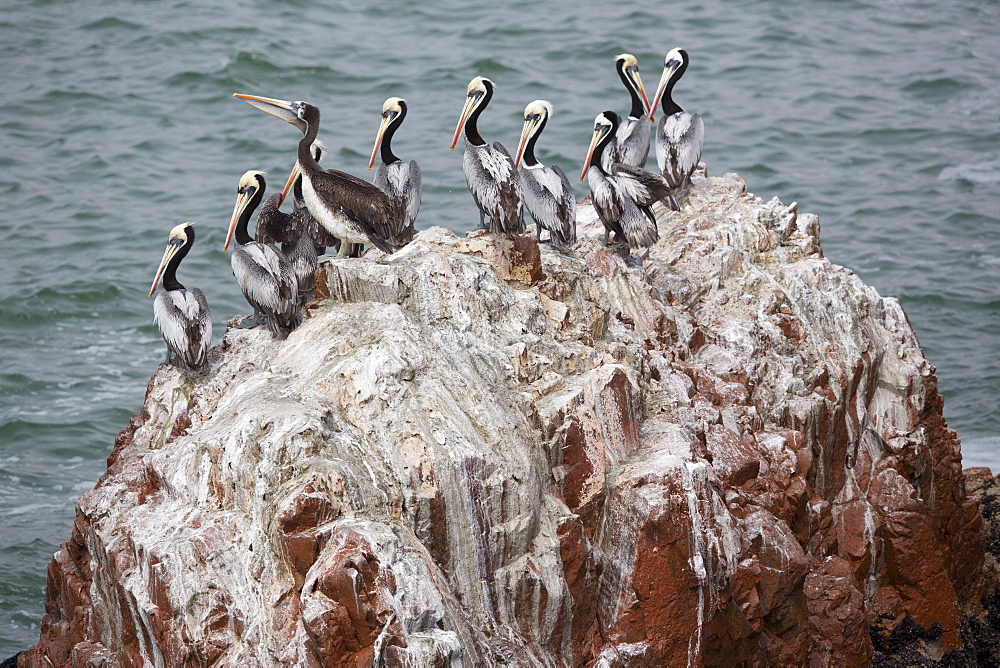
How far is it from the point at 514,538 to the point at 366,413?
1278 mm

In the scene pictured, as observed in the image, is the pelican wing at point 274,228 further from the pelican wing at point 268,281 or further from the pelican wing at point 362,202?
the pelican wing at point 268,281

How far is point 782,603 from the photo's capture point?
8.34 meters

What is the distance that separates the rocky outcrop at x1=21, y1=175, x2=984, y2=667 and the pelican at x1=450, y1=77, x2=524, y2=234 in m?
0.37

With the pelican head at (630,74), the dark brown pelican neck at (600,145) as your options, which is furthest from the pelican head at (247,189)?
the pelican head at (630,74)

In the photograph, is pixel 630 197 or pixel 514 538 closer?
pixel 514 538

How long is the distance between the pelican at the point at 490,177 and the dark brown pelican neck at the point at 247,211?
1.73m

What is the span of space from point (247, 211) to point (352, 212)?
91cm

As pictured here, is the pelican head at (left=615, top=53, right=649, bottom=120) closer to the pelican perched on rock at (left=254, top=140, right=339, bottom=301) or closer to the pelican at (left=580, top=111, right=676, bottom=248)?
the pelican at (left=580, top=111, right=676, bottom=248)

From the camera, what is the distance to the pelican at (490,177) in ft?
30.8

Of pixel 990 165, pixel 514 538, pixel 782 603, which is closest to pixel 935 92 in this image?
pixel 990 165

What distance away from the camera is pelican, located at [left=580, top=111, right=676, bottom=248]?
33.0 ft

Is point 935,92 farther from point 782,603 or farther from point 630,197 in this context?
point 782,603

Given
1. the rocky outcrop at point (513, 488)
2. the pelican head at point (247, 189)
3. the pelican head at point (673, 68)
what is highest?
the pelican head at point (673, 68)

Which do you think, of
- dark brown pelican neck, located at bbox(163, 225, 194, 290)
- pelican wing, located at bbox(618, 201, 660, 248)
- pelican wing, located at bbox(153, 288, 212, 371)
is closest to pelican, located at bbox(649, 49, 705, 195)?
pelican wing, located at bbox(618, 201, 660, 248)
